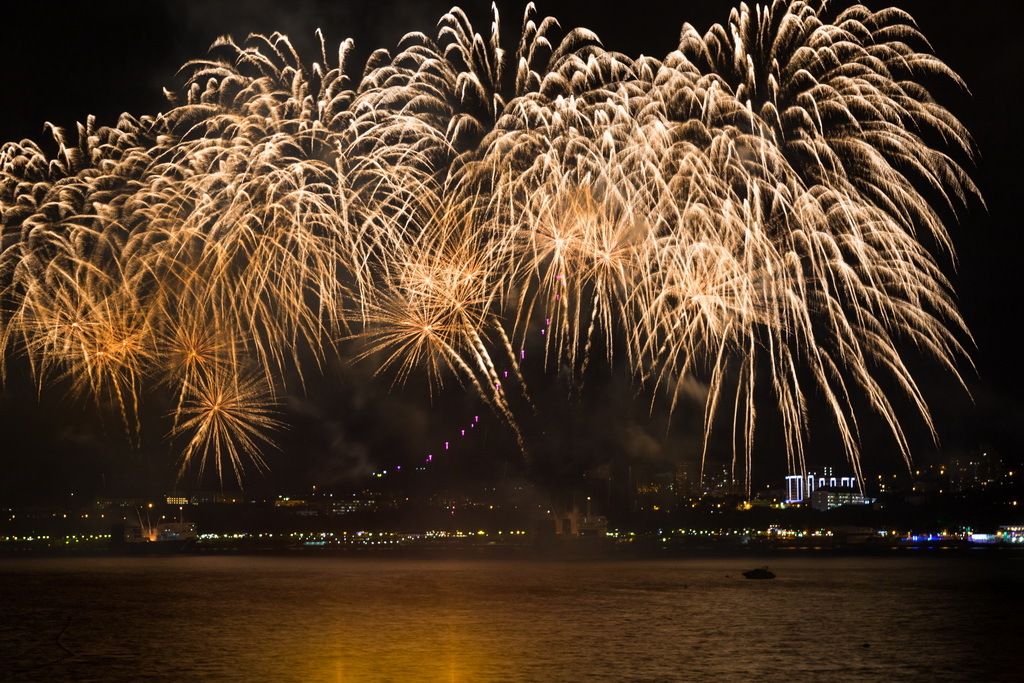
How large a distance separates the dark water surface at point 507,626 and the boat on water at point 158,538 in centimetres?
2670

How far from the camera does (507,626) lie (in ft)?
95.1

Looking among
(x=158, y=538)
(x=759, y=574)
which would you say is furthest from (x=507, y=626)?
(x=158, y=538)

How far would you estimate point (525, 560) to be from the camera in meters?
63.0

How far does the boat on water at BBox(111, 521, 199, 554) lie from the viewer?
78675 mm

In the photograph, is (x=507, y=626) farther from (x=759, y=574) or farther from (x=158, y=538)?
(x=158, y=538)

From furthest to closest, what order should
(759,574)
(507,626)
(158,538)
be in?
(158,538) < (759,574) < (507,626)

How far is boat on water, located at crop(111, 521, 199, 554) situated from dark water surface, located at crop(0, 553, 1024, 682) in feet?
87.6

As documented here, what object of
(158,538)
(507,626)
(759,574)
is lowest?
(759,574)

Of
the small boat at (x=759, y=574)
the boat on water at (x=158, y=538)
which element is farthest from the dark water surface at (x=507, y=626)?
the boat on water at (x=158, y=538)

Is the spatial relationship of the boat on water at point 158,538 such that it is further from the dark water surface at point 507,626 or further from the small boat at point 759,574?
the small boat at point 759,574

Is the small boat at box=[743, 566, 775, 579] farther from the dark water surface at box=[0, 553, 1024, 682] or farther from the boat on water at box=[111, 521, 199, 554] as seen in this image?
the boat on water at box=[111, 521, 199, 554]

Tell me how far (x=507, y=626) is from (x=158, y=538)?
61480 millimetres

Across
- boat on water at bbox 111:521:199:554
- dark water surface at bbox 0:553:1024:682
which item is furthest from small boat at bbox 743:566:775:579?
boat on water at bbox 111:521:199:554

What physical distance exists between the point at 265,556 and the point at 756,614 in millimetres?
43708
